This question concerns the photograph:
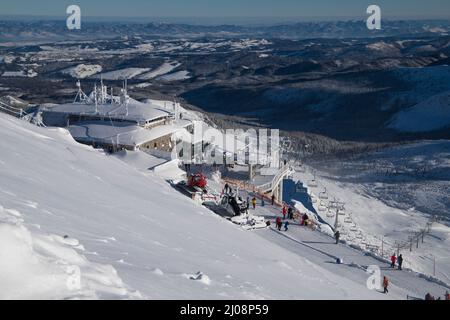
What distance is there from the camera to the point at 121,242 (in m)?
10.1

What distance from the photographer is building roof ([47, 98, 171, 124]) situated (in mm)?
32688

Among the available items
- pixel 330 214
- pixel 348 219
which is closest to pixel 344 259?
pixel 348 219

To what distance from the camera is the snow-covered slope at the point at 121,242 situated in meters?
7.00

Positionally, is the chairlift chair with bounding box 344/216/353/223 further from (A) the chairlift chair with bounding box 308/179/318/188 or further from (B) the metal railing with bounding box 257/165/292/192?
(A) the chairlift chair with bounding box 308/179/318/188

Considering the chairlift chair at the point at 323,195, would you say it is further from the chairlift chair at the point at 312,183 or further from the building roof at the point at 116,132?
the building roof at the point at 116,132

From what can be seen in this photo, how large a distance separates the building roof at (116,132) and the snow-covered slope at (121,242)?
11.2 meters

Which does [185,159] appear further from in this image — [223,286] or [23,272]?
[23,272]

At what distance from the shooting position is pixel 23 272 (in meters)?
6.29

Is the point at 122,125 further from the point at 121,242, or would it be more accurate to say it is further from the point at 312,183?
the point at 121,242

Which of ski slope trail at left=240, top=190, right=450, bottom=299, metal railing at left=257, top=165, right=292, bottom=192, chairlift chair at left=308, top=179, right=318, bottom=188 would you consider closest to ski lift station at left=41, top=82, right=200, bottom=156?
metal railing at left=257, top=165, right=292, bottom=192

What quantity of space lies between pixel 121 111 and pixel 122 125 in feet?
6.40

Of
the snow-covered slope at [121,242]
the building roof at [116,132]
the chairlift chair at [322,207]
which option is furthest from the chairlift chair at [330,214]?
the snow-covered slope at [121,242]

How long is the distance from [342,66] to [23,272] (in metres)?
151
